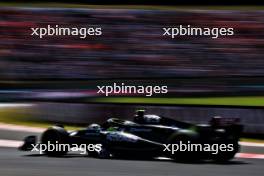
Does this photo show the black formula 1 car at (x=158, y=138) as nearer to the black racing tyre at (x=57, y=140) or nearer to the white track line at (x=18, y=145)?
the black racing tyre at (x=57, y=140)

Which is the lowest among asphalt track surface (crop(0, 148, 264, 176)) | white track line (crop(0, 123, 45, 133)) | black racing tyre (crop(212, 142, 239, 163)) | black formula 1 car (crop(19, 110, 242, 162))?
asphalt track surface (crop(0, 148, 264, 176))

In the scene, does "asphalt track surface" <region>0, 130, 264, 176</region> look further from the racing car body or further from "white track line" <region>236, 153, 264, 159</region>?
"white track line" <region>236, 153, 264, 159</region>

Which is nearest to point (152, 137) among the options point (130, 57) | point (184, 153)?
point (184, 153)

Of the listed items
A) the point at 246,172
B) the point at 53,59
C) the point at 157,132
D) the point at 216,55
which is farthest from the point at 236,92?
the point at 246,172

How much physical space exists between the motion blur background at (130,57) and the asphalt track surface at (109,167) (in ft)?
21.6

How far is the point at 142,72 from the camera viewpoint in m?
19.4

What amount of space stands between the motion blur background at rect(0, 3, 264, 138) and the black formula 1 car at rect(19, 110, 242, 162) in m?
6.26

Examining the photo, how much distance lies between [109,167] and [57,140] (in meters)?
1.65

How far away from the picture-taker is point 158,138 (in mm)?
10211

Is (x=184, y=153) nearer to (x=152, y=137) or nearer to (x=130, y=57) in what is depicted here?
(x=152, y=137)

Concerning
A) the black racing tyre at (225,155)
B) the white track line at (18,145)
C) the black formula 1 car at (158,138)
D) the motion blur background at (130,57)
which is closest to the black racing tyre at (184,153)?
the black formula 1 car at (158,138)

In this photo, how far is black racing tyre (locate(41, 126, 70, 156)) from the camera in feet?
34.7

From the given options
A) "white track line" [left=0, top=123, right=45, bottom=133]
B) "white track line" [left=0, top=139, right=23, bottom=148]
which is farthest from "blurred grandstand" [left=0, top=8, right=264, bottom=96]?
"white track line" [left=0, top=139, right=23, bottom=148]

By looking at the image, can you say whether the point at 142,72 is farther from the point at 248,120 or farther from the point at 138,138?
the point at 138,138
